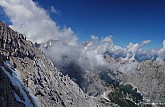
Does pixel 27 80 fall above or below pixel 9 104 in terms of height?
above

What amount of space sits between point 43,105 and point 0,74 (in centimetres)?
9743

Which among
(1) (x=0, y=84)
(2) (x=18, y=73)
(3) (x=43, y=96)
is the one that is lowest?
(1) (x=0, y=84)

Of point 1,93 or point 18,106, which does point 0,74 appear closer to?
point 1,93

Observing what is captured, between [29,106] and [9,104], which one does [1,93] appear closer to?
[9,104]

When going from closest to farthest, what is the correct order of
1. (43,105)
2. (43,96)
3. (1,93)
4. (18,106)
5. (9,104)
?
(1,93)
(9,104)
(18,106)
(43,105)
(43,96)

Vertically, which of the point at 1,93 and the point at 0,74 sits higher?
the point at 0,74

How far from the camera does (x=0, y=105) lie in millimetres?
72562

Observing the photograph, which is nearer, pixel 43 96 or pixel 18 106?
pixel 18 106

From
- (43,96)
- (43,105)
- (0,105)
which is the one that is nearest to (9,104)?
(0,105)

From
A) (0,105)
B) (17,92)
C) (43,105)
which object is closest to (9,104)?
(0,105)

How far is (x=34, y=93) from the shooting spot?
623 feet

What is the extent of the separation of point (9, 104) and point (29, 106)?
38.2 meters

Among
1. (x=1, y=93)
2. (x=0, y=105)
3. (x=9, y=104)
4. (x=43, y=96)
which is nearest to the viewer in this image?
(x=0, y=105)

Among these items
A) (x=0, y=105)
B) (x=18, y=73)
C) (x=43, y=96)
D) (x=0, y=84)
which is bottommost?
→ (x=0, y=105)
